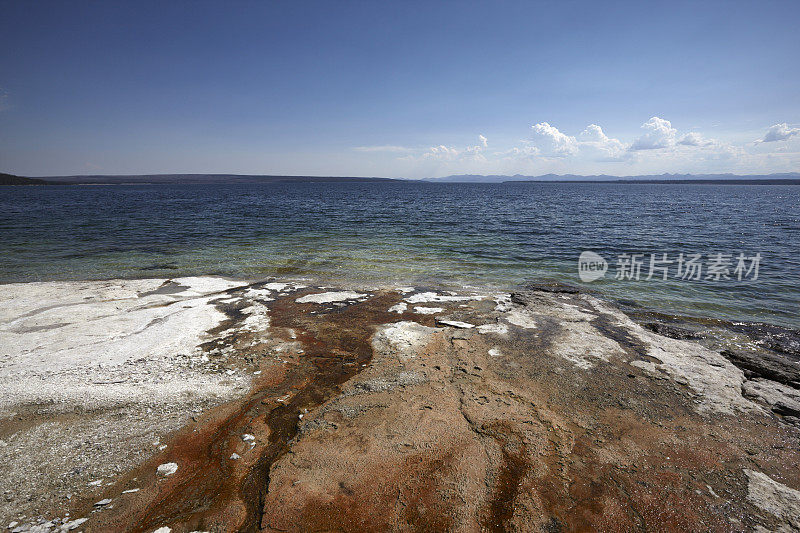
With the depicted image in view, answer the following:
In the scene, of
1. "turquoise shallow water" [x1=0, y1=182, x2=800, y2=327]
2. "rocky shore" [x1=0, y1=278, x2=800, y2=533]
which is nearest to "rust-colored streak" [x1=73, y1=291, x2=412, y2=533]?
"rocky shore" [x1=0, y1=278, x2=800, y2=533]

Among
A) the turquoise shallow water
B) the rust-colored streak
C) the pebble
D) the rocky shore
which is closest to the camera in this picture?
the rust-colored streak

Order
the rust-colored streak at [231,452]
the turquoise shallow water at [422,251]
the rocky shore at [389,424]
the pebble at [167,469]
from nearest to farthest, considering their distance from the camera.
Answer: the rust-colored streak at [231,452]
the rocky shore at [389,424]
the pebble at [167,469]
the turquoise shallow water at [422,251]

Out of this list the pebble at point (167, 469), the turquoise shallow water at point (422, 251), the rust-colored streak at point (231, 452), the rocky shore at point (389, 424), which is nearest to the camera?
the rust-colored streak at point (231, 452)

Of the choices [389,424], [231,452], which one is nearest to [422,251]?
[389,424]

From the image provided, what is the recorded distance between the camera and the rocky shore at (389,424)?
4023 mm

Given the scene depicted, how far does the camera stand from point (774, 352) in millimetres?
8516

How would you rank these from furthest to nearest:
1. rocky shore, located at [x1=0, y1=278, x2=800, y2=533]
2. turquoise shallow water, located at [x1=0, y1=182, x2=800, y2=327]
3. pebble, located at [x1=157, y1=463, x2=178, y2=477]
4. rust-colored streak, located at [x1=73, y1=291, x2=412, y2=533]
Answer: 1. turquoise shallow water, located at [x1=0, y1=182, x2=800, y2=327]
2. pebble, located at [x1=157, y1=463, x2=178, y2=477]
3. rocky shore, located at [x1=0, y1=278, x2=800, y2=533]
4. rust-colored streak, located at [x1=73, y1=291, x2=412, y2=533]

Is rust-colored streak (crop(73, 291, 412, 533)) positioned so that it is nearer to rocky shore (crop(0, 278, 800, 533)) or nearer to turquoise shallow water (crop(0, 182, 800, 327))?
rocky shore (crop(0, 278, 800, 533))

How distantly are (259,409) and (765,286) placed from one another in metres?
20.1

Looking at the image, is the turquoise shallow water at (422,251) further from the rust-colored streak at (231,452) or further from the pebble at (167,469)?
the pebble at (167,469)

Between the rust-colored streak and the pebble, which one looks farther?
the pebble

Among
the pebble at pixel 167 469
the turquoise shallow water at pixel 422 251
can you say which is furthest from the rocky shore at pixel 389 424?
the turquoise shallow water at pixel 422 251

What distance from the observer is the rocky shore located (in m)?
4.02

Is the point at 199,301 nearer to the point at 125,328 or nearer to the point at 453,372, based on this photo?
the point at 125,328
